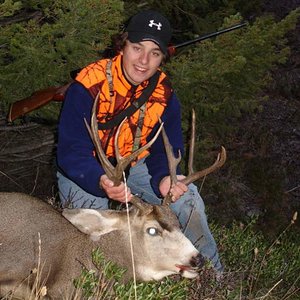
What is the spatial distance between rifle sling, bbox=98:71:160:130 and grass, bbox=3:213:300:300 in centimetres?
107

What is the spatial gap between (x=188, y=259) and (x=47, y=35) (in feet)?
7.23

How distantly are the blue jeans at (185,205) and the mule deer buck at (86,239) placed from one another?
0.43m

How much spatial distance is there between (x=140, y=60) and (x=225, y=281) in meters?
1.66

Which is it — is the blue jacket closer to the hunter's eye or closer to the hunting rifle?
the hunter's eye

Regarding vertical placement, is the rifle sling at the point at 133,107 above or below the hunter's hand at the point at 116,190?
above

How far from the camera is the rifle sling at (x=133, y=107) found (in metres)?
4.72

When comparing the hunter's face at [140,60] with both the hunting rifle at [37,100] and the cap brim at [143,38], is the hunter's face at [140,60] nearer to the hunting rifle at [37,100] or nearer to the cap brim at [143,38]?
the cap brim at [143,38]

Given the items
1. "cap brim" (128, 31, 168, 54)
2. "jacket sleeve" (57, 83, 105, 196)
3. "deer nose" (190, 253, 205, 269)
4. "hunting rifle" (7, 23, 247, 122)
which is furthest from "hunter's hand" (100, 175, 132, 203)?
"hunting rifle" (7, 23, 247, 122)

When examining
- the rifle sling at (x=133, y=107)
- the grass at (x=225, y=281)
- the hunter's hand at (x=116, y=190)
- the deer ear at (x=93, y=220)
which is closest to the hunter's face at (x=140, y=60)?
the rifle sling at (x=133, y=107)

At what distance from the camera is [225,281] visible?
189 inches

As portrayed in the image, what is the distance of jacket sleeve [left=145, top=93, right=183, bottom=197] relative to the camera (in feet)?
16.3

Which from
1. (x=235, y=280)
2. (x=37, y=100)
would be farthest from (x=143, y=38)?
(x=235, y=280)

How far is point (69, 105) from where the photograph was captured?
466 centimetres

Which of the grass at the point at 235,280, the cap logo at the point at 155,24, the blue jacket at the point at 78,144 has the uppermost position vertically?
the cap logo at the point at 155,24
